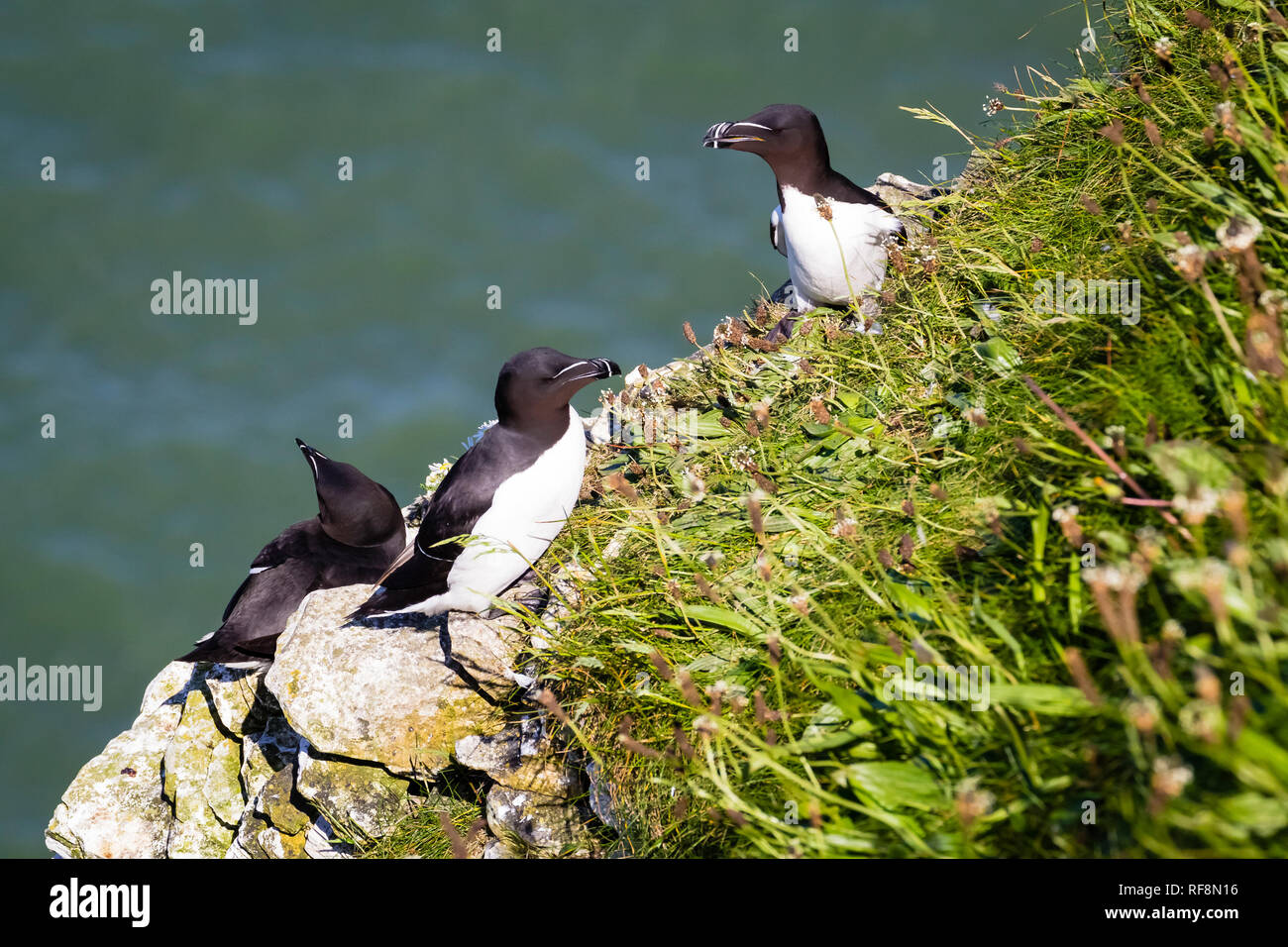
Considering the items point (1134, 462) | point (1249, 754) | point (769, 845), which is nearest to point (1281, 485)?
point (1249, 754)

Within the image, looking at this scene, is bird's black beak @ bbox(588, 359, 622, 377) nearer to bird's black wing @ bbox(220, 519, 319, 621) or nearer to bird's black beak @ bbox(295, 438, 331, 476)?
bird's black beak @ bbox(295, 438, 331, 476)

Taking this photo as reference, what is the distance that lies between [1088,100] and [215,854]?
22.0ft

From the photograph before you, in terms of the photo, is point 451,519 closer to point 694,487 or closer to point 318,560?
point 694,487

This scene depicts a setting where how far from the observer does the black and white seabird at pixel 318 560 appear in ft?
19.5

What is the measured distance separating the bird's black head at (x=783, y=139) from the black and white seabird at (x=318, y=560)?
3126mm

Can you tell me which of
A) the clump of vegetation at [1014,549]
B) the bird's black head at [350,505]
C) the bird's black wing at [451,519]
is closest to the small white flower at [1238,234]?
the clump of vegetation at [1014,549]

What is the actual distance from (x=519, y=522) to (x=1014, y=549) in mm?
2534

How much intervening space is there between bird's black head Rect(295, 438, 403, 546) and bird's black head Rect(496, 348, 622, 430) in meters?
1.65

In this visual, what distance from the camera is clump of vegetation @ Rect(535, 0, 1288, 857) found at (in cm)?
206

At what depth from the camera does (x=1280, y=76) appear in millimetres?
3381

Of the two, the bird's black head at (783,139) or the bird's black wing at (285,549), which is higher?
the bird's black head at (783,139)

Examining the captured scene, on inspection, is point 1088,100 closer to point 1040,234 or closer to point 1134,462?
point 1040,234

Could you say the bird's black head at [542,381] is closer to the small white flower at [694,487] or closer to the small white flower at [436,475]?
the small white flower at [694,487]

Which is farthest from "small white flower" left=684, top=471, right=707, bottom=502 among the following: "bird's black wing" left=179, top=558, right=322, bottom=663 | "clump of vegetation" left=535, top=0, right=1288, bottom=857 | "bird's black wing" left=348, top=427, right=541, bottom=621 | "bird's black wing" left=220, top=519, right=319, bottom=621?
"bird's black wing" left=220, top=519, right=319, bottom=621
